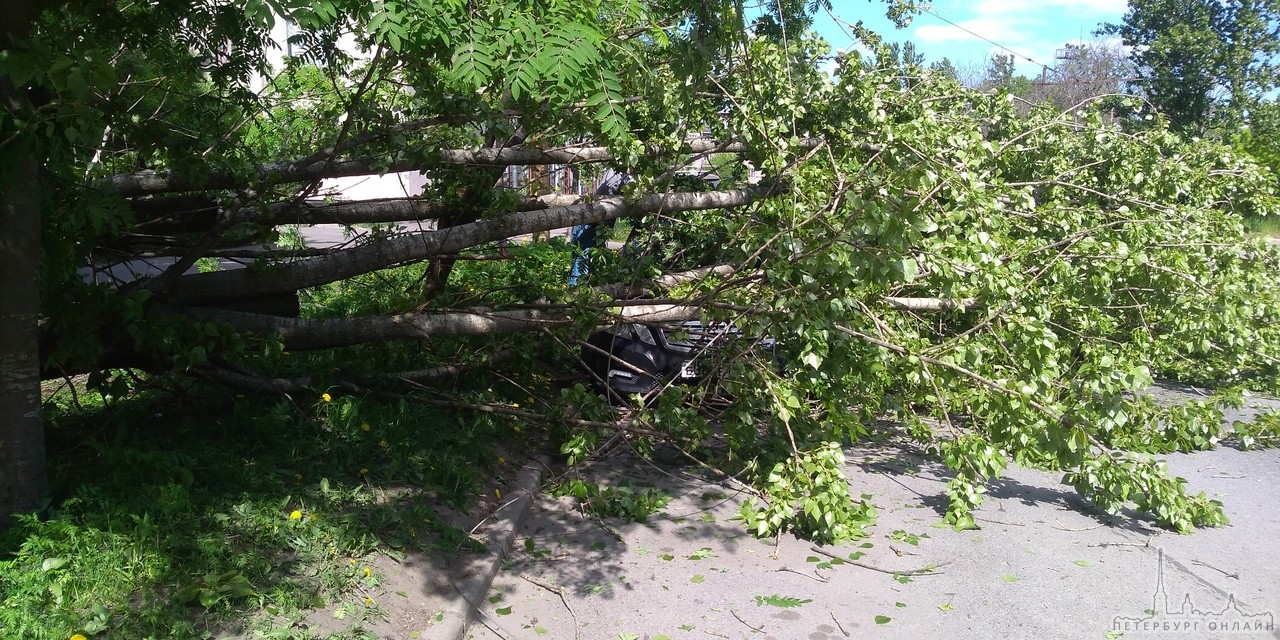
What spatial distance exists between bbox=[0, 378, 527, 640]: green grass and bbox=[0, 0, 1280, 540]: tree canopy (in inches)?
14.0

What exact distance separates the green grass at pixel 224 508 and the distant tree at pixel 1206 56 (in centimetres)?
2103

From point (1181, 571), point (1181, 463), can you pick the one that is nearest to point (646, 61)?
point (1181, 571)

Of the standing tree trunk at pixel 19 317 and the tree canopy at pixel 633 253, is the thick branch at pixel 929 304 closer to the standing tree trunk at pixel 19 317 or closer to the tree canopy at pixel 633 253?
the tree canopy at pixel 633 253

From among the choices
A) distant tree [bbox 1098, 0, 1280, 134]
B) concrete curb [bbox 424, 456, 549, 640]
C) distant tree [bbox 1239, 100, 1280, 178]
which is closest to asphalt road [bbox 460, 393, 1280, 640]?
concrete curb [bbox 424, 456, 549, 640]

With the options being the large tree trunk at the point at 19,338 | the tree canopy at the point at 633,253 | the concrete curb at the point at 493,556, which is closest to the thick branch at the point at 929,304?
the tree canopy at the point at 633,253

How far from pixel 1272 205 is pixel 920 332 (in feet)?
16.9

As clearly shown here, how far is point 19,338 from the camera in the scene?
13.8 feet

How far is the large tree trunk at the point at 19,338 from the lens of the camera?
13.5 feet

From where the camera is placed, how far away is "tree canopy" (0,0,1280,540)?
178 inches

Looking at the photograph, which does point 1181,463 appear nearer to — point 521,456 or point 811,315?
point 811,315

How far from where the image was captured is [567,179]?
35.4 ft

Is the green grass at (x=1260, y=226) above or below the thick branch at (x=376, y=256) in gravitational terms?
above

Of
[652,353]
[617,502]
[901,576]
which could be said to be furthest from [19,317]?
[652,353]

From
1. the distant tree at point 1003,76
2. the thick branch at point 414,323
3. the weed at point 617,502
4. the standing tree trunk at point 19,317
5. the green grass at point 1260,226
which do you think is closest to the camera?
the standing tree trunk at point 19,317
